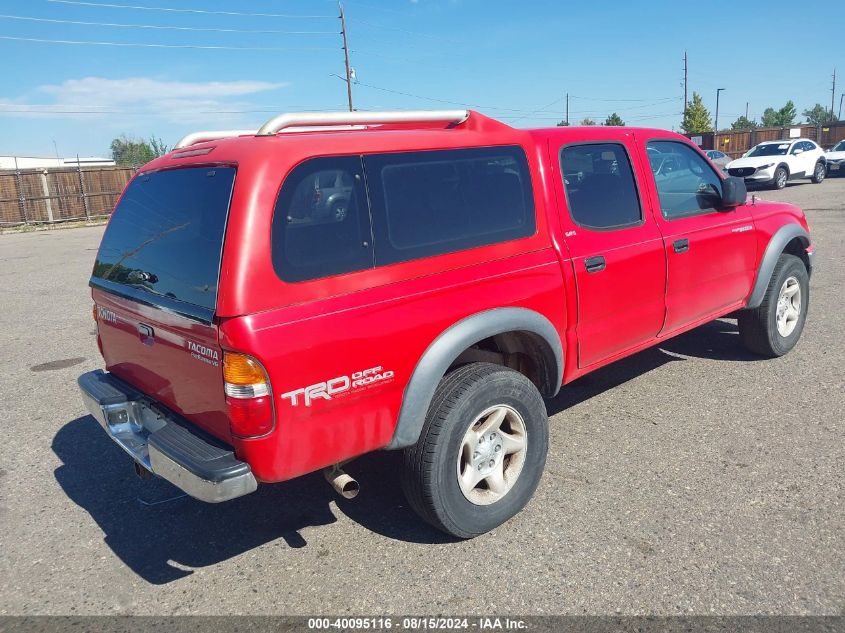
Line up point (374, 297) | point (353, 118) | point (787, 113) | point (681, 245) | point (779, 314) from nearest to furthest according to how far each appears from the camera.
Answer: point (374, 297) → point (353, 118) → point (681, 245) → point (779, 314) → point (787, 113)

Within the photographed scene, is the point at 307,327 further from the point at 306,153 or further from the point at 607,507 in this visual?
the point at 607,507

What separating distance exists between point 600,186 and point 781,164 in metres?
21.7

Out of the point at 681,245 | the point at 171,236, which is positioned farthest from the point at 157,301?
the point at 681,245

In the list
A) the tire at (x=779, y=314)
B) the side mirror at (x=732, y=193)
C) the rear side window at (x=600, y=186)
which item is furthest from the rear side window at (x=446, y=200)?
the tire at (x=779, y=314)

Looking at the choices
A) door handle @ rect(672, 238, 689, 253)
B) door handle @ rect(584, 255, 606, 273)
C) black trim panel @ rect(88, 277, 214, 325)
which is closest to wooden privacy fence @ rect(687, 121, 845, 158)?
door handle @ rect(672, 238, 689, 253)

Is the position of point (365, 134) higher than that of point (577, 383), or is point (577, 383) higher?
point (365, 134)

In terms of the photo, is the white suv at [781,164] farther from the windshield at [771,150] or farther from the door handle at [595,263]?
the door handle at [595,263]

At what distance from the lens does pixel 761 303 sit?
509 cm

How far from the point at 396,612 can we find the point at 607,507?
1.28 m

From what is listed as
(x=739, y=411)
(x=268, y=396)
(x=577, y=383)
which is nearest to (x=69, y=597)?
(x=268, y=396)

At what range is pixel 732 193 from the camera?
14.9ft

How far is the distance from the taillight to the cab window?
293 cm

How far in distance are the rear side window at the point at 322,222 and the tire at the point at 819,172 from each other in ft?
84.8

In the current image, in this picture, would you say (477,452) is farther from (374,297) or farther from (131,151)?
(131,151)
